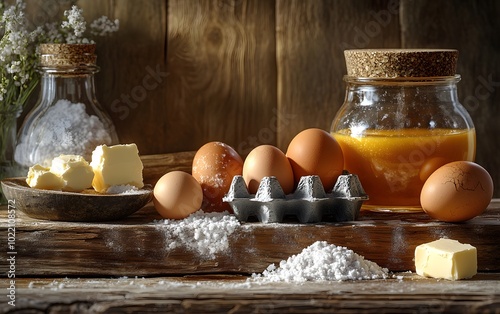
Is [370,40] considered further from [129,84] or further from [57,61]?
[57,61]

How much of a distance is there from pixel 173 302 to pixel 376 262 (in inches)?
15.0

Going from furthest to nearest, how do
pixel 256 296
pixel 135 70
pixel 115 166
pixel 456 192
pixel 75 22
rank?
pixel 135 70
pixel 75 22
pixel 115 166
pixel 456 192
pixel 256 296

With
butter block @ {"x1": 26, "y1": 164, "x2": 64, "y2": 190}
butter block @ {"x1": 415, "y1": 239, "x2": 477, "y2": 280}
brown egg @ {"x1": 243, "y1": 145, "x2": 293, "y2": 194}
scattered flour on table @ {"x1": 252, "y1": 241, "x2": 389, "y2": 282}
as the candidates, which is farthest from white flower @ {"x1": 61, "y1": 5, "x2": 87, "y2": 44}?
butter block @ {"x1": 415, "y1": 239, "x2": 477, "y2": 280}

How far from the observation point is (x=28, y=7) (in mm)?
1798

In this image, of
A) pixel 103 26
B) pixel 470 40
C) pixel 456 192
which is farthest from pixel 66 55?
pixel 470 40

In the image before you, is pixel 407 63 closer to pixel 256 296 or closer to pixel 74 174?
pixel 256 296

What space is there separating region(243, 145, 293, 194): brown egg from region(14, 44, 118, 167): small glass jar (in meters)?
0.36

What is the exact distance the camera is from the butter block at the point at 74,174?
140 centimetres

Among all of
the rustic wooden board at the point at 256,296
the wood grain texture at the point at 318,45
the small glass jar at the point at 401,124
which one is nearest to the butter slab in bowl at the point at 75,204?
the rustic wooden board at the point at 256,296

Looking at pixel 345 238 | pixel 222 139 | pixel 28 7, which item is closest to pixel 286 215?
pixel 345 238

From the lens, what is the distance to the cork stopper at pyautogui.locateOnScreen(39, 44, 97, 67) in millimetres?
1564

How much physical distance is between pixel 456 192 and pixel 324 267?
254mm

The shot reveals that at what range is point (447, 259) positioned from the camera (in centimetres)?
128

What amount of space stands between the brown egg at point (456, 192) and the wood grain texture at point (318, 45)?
565 mm
